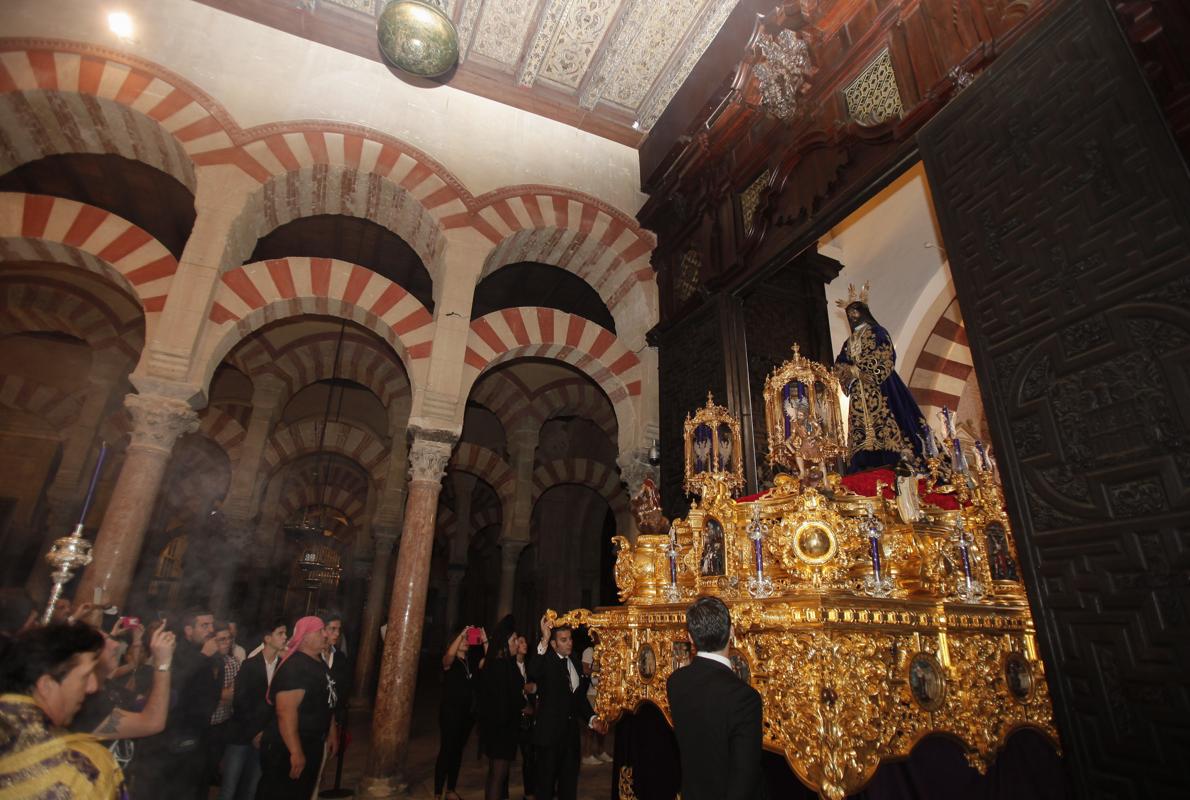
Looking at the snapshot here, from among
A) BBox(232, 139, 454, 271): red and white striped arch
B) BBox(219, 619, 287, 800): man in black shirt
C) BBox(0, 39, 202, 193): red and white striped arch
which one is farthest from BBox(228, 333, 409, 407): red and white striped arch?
BBox(219, 619, 287, 800): man in black shirt

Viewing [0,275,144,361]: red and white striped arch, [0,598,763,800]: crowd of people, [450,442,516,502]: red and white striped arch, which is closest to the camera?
[0,598,763,800]: crowd of people

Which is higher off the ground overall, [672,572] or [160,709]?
[672,572]

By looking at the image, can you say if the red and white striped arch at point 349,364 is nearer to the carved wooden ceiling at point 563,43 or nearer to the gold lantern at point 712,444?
Result: the carved wooden ceiling at point 563,43

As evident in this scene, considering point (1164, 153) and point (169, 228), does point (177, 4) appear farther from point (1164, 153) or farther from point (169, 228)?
point (1164, 153)

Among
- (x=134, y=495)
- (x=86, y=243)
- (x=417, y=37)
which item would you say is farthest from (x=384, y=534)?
(x=417, y=37)

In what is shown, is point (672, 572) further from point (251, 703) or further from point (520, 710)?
point (251, 703)

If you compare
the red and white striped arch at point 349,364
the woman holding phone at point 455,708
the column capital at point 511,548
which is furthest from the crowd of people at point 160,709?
the red and white striped arch at point 349,364

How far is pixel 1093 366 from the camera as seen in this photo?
2.14m

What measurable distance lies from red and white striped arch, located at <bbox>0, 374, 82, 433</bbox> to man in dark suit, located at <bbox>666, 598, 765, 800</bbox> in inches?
367

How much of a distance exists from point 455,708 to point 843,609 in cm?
294

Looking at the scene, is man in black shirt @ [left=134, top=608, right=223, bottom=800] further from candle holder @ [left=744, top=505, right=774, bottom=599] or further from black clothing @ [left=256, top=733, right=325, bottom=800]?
candle holder @ [left=744, top=505, right=774, bottom=599]

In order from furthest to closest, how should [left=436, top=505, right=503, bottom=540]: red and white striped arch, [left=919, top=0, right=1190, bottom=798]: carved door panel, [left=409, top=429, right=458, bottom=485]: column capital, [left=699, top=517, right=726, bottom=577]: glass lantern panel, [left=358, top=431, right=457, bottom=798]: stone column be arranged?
[left=436, top=505, right=503, bottom=540]: red and white striped arch → [left=409, top=429, right=458, bottom=485]: column capital → [left=358, top=431, right=457, bottom=798]: stone column → [left=699, top=517, right=726, bottom=577]: glass lantern panel → [left=919, top=0, right=1190, bottom=798]: carved door panel

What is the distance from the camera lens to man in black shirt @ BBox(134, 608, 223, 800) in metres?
2.66

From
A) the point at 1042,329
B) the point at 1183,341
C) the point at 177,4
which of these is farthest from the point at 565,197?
the point at 1183,341
